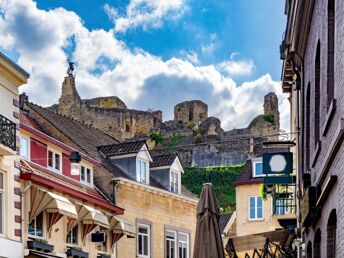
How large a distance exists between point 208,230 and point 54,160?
12.0 meters

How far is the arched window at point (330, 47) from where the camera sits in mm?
12680

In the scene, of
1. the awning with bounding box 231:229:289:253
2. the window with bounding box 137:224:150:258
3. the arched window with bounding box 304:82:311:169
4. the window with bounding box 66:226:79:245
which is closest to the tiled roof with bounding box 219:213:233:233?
the window with bounding box 137:224:150:258

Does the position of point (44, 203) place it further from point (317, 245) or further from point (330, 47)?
point (330, 47)

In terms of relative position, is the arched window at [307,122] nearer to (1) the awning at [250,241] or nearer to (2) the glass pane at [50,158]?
(1) the awning at [250,241]

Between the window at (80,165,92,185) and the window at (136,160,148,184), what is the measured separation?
11.0 ft

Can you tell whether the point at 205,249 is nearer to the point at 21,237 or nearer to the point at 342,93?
the point at 21,237

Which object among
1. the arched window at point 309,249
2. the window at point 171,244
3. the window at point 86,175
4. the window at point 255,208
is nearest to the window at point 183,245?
the window at point 171,244

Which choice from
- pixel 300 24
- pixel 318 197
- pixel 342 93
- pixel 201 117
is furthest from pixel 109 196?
pixel 201 117

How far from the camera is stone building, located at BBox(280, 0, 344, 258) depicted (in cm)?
1128

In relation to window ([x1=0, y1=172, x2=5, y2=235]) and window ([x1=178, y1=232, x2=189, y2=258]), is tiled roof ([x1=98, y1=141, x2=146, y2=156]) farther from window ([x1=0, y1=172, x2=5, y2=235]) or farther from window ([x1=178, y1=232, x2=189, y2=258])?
window ([x1=0, y1=172, x2=5, y2=235])

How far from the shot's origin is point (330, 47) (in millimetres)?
12781

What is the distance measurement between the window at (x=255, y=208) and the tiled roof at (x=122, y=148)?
40.7ft

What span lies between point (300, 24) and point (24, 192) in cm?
1510

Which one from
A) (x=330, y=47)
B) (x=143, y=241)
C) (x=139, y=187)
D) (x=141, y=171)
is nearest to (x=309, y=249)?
(x=330, y=47)
